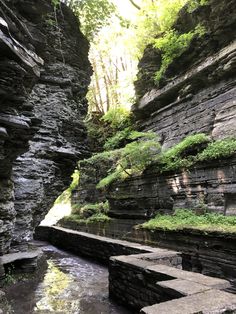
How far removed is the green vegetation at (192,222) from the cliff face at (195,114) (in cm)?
30

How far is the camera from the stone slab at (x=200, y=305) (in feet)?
11.1

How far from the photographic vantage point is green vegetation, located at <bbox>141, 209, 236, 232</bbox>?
22.4 ft

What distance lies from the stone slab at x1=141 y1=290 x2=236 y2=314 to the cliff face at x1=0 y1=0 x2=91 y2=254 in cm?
472

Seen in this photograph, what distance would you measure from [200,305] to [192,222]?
430 centimetres

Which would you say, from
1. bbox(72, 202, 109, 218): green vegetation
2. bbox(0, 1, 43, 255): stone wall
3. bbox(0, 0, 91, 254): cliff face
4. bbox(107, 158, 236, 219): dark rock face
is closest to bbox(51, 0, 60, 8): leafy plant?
bbox(0, 0, 91, 254): cliff face

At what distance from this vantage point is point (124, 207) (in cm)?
1125

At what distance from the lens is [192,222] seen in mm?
7707

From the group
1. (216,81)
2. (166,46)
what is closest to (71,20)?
(166,46)

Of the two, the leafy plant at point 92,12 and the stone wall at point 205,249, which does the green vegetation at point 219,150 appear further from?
the leafy plant at point 92,12

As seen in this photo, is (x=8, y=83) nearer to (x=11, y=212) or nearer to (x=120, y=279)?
(x=11, y=212)

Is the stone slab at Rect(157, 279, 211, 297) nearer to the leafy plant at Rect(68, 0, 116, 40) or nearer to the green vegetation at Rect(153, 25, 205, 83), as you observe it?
the green vegetation at Rect(153, 25, 205, 83)

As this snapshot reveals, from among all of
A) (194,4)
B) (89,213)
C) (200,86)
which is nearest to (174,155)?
(200,86)

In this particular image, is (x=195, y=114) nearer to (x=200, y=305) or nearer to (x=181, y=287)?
(x=181, y=287)

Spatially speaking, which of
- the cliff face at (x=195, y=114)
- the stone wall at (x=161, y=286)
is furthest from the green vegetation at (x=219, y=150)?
the stone wall at (x=161, y=286)
